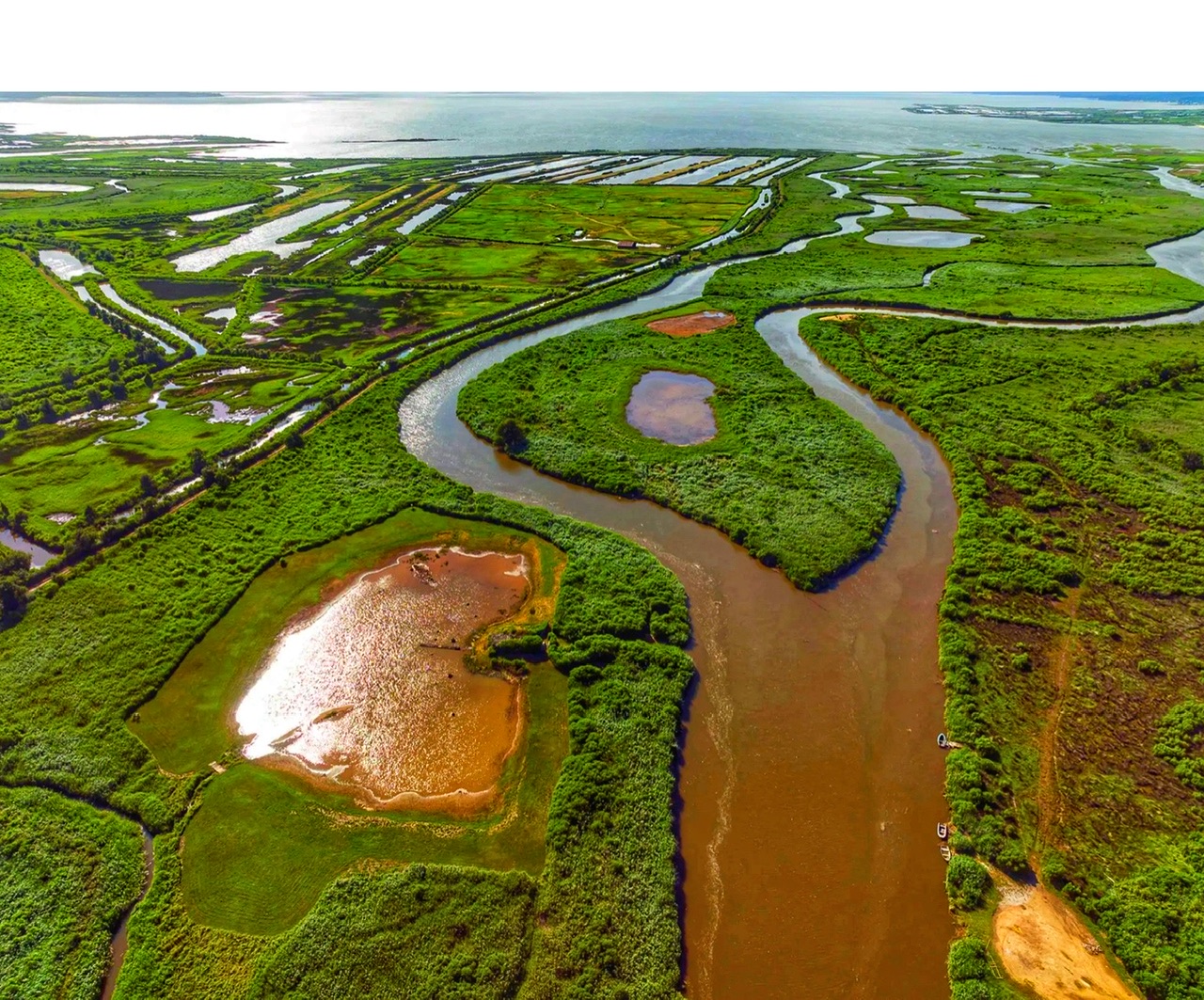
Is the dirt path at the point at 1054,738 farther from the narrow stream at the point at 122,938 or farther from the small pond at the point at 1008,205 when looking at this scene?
the small pond at the point at 1008,205

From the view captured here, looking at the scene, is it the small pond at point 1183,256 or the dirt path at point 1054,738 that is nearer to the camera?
the dirt path at point 1054,738

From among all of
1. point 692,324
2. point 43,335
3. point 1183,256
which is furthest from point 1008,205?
point 43,335

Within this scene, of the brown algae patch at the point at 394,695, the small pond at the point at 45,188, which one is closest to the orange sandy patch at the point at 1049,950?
the brown algae patch at the point at 394,695

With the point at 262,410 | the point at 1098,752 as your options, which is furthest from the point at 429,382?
the point at 1098,752

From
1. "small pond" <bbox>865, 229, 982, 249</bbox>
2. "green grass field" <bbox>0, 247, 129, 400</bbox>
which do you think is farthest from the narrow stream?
"small pond" <bbox>865, 229, 982, 249</bbox>

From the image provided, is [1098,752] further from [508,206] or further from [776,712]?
[508,206]
